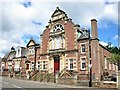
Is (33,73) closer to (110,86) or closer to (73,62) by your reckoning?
(73,62)

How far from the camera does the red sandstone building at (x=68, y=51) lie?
3225cm

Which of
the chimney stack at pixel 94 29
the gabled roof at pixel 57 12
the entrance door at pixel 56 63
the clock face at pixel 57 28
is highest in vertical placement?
the gabled roof at pixel 57 12

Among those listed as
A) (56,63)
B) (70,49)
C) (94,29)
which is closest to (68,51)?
(70,49)

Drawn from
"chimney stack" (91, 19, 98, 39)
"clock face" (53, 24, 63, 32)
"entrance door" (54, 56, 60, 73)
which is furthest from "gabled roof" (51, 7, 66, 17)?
"entrance door" (54, 56, 60, 73)

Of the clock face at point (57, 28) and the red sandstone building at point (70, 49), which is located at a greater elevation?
the clock face at point (57, 28)

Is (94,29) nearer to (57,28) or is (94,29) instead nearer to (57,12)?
(57,28)

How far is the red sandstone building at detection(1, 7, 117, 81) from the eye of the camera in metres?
32.2

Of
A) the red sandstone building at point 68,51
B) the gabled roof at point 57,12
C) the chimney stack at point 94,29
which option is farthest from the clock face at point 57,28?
the chimney stack at point 94,29

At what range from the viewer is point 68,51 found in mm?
35969

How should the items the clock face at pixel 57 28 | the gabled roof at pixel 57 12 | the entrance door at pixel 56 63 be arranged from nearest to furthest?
the entrance door at pixel 56 63, the gabled roof at pixel 57 12, the clock face at pixel 57 28

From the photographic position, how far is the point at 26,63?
44.3 metres

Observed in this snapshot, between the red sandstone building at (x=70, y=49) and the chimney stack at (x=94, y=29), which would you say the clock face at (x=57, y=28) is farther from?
the chimney stack at (x=94, y=29)

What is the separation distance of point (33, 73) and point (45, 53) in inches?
174

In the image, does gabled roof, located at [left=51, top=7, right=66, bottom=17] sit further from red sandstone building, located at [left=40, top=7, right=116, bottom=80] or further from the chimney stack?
the chimney stack
